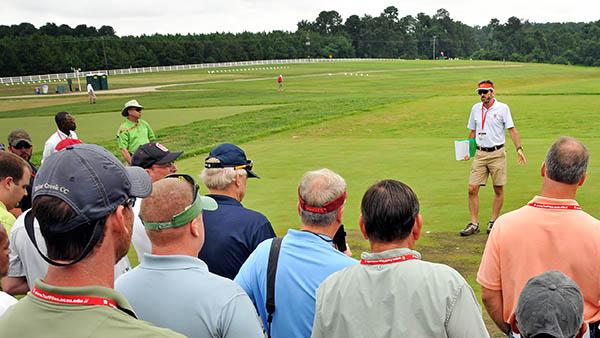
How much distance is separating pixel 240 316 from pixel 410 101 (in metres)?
32.9

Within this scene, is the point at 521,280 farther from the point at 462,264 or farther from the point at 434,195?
the point at 434,195

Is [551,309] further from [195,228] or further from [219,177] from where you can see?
[219,177]

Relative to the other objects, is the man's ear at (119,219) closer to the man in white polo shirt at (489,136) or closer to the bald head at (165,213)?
the bald head at (165,213)

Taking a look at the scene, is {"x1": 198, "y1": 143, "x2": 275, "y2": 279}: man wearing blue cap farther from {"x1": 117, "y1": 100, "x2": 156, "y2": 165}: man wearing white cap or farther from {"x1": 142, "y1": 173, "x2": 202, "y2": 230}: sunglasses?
{"x1": 117, "y1": 100, "x2": 156, "y2": 165}: man wearing white cap

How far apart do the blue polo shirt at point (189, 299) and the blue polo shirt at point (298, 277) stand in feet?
2.14

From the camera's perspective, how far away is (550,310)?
9.00 feet

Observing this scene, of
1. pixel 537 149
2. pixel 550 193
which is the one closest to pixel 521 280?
pixel 550 193

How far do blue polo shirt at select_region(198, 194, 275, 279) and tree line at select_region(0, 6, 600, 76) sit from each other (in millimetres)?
94703

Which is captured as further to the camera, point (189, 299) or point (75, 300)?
point (189, 299)

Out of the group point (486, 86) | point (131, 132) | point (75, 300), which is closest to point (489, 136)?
point (486, 86)

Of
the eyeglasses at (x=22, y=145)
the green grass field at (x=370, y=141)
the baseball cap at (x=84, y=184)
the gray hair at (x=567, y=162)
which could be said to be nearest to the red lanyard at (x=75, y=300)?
the baseball cap at (x=84, y=184)

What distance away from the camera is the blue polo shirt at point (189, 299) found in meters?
3.16

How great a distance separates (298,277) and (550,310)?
60.5 inches

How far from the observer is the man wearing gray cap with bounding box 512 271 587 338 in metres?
2.73
